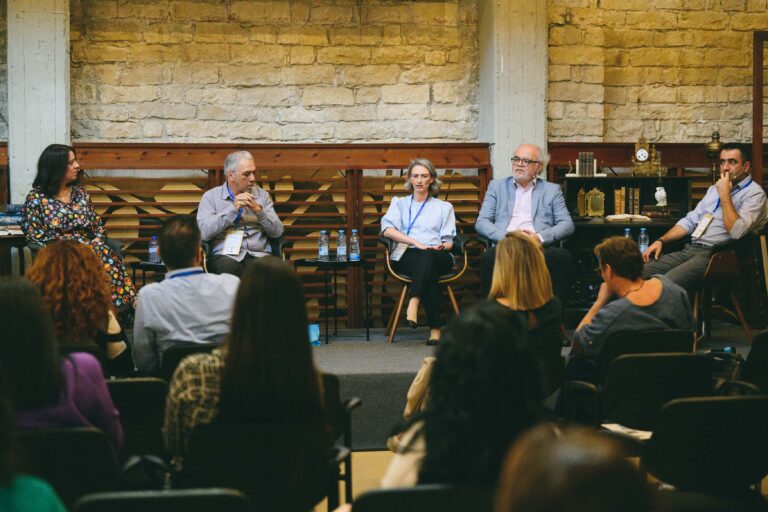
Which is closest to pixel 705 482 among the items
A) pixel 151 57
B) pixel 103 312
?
pixel 103 312

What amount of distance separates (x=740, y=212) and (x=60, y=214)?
4633 millimetres

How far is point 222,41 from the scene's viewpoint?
8164 millimetres

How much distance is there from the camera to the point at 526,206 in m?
7.23

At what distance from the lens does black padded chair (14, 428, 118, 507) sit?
2.39 meters

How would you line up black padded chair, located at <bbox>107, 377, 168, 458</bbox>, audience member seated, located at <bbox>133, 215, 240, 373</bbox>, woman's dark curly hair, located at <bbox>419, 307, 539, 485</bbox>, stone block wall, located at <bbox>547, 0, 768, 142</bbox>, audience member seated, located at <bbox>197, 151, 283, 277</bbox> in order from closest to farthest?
woman's dark curly hair, located at <bbox>419, 307, 539, 485</bbox>
black padded chair, located at <bbox>107, 377, 168, 458</bbox>
audience member seated, located at <bbox>133, 215, 240, 373</bbox>
audience member seated, located at <bbox>197, 151, 283, 277</bbox>
stone block wall, located at <bbox>547, 0, 768, 142</bbox>

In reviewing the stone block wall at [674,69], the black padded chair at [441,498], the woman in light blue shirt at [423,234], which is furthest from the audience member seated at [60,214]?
the black padded chair at [441,498]

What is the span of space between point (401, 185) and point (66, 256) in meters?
4.59

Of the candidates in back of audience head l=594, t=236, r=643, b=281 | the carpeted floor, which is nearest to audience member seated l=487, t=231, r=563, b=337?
back of audience head l=594, t=236, r=643, b=281

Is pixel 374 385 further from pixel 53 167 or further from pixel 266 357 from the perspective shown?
pixel 266 357

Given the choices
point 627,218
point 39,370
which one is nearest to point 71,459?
point 39,370

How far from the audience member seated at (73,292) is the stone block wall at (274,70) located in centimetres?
452

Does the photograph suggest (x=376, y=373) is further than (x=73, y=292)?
Yes

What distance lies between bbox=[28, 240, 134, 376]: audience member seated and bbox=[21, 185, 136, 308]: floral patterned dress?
99.5 inches

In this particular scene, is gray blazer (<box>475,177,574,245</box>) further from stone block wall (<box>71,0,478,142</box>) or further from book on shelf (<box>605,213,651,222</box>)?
stone block wall (<box>71,0,478,142</box>)
